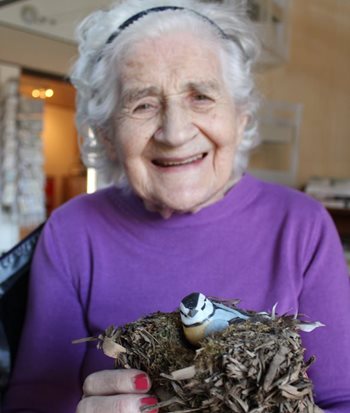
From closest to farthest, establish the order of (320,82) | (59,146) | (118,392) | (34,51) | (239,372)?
(239,372)
(118,392)
(34,51)
(320,82)
(59,146)

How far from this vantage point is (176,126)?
94cm

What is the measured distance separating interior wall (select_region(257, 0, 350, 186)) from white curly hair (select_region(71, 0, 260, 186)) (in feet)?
9.44

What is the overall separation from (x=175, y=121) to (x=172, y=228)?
9.7 inches

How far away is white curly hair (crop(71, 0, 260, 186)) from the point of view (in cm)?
101

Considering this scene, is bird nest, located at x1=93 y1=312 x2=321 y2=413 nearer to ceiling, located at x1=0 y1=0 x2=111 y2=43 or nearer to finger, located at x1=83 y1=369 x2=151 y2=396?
finger, located at x1=83 y1=369 x2=151 y2=396

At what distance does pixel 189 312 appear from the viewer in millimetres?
560

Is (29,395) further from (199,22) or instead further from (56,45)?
(56,45)

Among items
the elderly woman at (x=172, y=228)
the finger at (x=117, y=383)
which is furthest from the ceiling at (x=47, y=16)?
the finger at (x=117, y=383)

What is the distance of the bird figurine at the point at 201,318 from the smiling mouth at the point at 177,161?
0.45m

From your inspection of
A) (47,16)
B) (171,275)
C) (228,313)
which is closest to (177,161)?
(171,275)

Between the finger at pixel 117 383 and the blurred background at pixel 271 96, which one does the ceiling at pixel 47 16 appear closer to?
the blurred background at pixel 271 96

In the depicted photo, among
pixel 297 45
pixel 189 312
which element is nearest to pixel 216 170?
pixel 189 312

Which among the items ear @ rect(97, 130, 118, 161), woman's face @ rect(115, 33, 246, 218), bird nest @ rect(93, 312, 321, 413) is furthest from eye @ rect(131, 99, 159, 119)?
bird nest @ rect(93, 312, 321, 413)

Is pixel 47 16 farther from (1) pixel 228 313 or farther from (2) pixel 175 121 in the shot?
(1) pixel 228 313
